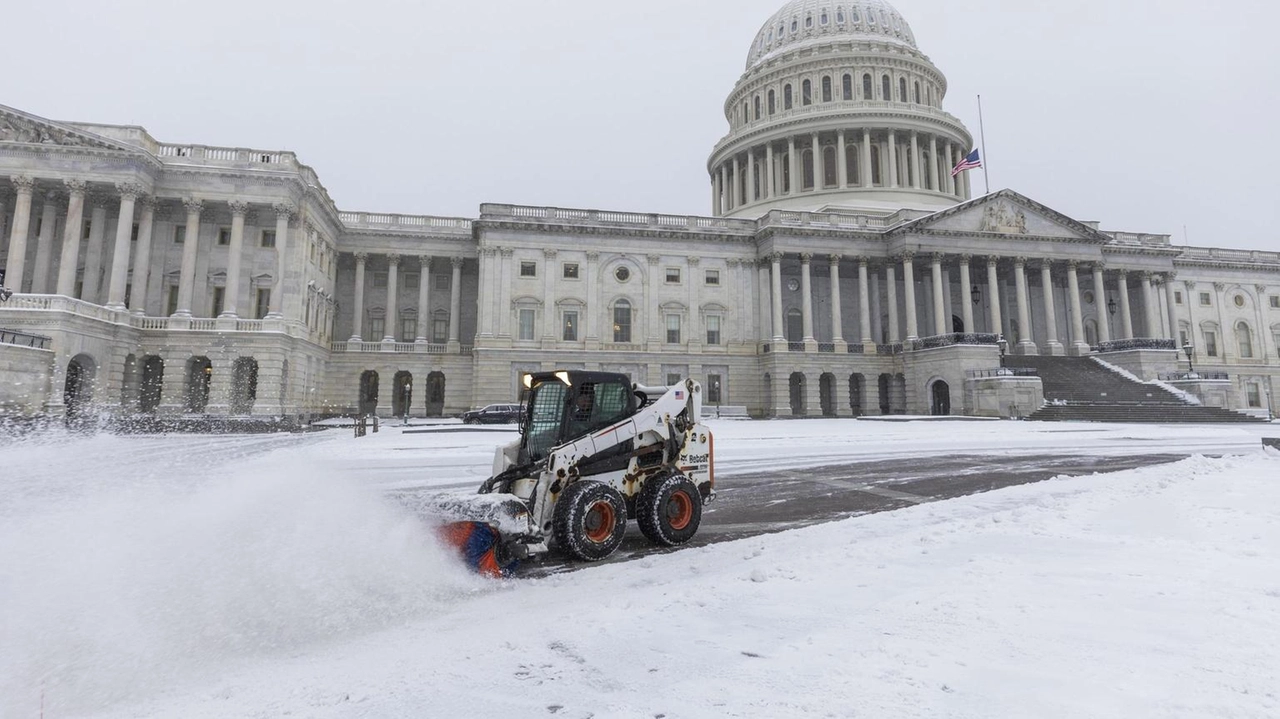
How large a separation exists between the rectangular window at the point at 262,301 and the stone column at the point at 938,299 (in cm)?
4431

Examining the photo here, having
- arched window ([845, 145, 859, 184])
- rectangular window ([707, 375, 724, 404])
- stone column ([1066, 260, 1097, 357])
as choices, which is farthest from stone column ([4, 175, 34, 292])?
stone column ([1066, 260, 1097, 357])

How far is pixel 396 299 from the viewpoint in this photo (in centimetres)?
4672

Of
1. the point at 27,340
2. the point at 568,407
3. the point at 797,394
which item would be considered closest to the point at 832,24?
the point at 797,394

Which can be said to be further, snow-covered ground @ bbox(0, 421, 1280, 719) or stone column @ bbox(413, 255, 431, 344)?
stone column @ bbox(413, 255, 431, 344)

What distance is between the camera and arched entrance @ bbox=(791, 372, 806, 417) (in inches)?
1754

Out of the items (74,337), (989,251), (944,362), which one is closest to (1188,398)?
(944,362)

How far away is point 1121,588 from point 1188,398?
39676 millimetres

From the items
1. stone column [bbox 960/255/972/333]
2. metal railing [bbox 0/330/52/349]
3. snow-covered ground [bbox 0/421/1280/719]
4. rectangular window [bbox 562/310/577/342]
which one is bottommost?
snow-covered ground [bbox 0/421/1280/719]

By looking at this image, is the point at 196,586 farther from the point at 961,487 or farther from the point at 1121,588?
the point at 961,487

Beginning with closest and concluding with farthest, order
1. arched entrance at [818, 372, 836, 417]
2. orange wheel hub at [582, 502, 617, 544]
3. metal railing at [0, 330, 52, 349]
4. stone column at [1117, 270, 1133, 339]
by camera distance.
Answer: orange wheel hub at [582, 502, 617, 544] → metal railing at [0, 330, 52, 349] → arched entrance at [818, 372, 836, 417] → stone column at [1117, 270, 1133, 339]

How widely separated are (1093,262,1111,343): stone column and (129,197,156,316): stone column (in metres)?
64.3

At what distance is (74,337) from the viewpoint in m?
Answer: 28.3

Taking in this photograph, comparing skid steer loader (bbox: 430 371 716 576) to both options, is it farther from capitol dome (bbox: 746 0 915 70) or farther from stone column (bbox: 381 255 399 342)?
capitol dome (bbox: 746 0 915 70)

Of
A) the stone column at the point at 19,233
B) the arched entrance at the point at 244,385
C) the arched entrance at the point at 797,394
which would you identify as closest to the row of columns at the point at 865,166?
the arched entrance at the point at 797,394
